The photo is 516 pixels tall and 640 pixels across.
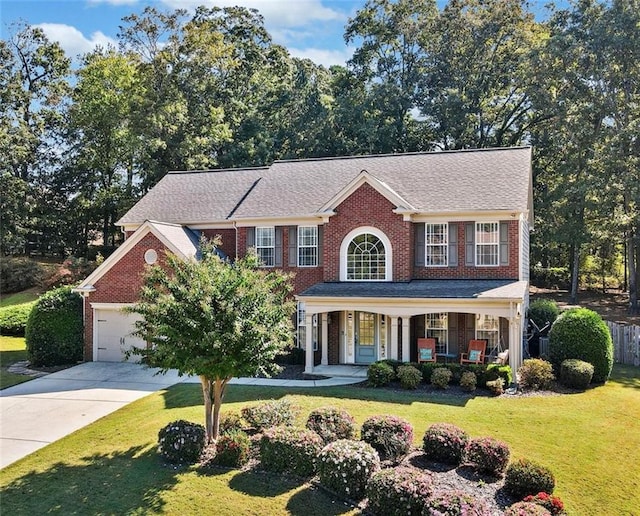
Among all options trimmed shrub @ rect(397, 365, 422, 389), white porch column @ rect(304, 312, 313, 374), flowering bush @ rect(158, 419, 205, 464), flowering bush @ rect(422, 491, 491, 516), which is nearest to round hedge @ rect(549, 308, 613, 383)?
trimmed shrub @ rect(397, 365, 422, 389)

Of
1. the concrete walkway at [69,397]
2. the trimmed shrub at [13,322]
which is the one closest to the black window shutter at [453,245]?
the concrete walkway at [69,397]

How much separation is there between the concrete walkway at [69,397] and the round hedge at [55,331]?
3.40 feet

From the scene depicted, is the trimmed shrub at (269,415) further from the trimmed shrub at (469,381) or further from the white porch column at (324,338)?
the white porch column at (324,338)

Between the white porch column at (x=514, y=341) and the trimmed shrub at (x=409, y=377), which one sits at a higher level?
the white porch column at (x=514, y=341)

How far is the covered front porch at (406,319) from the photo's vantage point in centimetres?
1778

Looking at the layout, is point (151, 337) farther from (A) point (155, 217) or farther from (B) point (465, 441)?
(A) point (155, 217)

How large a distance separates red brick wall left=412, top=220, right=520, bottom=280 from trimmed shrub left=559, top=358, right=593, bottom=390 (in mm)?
3890

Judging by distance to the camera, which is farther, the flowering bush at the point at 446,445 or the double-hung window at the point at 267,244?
the double-hung window at the point at 267,244

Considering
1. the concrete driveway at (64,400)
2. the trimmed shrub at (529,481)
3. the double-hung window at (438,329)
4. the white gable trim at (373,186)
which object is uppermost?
the white gable trim at (373,186)

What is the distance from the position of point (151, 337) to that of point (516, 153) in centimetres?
1818

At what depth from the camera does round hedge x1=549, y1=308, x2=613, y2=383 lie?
17.5 meters

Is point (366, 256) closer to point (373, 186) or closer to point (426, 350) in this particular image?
point (373, 186)

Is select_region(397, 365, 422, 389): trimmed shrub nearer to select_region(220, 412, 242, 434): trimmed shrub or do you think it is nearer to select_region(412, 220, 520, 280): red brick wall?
select_region(412, 220, 520, 280): red brick wall

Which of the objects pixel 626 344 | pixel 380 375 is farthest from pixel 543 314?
pixel 380 375
